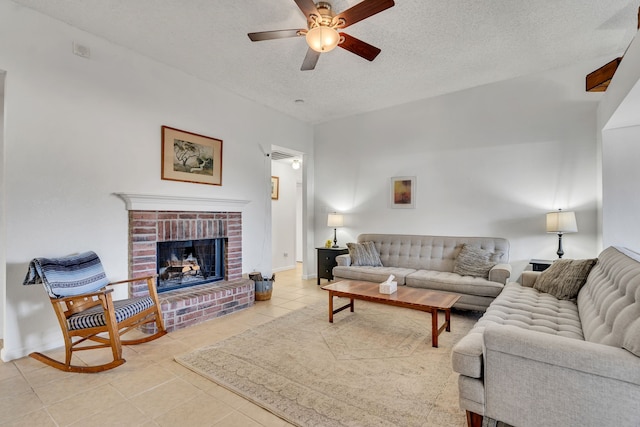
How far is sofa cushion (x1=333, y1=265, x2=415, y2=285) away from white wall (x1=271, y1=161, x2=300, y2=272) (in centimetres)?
234

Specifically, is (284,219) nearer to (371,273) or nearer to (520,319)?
(371,273)

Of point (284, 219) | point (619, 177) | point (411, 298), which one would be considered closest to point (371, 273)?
point (411, 298)

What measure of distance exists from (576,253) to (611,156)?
117 centimetres

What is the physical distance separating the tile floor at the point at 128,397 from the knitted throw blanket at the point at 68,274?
0.60 meters

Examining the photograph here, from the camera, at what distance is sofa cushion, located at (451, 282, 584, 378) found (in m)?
1.62

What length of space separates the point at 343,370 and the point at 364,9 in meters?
2.68

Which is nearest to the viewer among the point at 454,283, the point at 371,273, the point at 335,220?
the point at 454,283

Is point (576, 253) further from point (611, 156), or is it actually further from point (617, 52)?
point (617, 52)

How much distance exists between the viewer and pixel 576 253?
12.0ft

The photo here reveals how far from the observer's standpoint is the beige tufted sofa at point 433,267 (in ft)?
11.4

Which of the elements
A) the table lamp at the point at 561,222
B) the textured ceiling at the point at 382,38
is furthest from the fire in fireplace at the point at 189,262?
the table lamp at the point at 561,222

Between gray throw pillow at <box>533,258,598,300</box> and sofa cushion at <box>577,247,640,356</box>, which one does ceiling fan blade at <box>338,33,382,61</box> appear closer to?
sofa cushion at <box>577,247,640,356</box>

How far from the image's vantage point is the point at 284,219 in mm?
6758

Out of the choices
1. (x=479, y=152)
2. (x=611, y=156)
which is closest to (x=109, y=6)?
(x=479, y=152)
